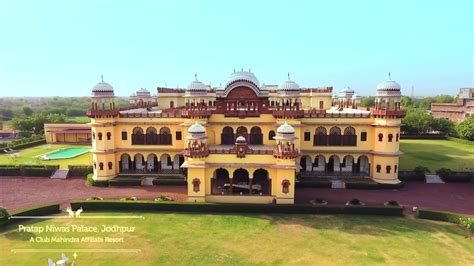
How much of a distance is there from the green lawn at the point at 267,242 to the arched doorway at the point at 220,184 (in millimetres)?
3240

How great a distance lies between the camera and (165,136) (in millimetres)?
34781

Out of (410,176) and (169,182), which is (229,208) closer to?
(169,182)

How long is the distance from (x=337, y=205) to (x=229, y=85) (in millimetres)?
17046

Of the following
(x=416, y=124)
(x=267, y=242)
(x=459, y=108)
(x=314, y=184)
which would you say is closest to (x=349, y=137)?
(x=314, y=184)

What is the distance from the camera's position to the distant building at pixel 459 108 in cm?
7650

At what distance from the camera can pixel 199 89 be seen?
35375 millimetres

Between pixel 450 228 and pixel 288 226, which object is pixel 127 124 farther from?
pixel 450 228

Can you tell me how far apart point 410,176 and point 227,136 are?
61.6 ft

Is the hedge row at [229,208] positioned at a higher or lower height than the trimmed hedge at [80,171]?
lower

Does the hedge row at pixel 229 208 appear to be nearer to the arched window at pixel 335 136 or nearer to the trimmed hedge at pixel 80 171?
the arched window at pixel 335 136

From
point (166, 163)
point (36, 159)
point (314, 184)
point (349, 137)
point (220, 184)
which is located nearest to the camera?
point (220, 184)

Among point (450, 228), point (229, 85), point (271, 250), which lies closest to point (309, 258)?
point (271, 250)

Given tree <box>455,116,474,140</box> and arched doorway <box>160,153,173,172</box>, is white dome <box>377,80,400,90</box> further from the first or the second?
tree <box>455,116,474,140</box>
